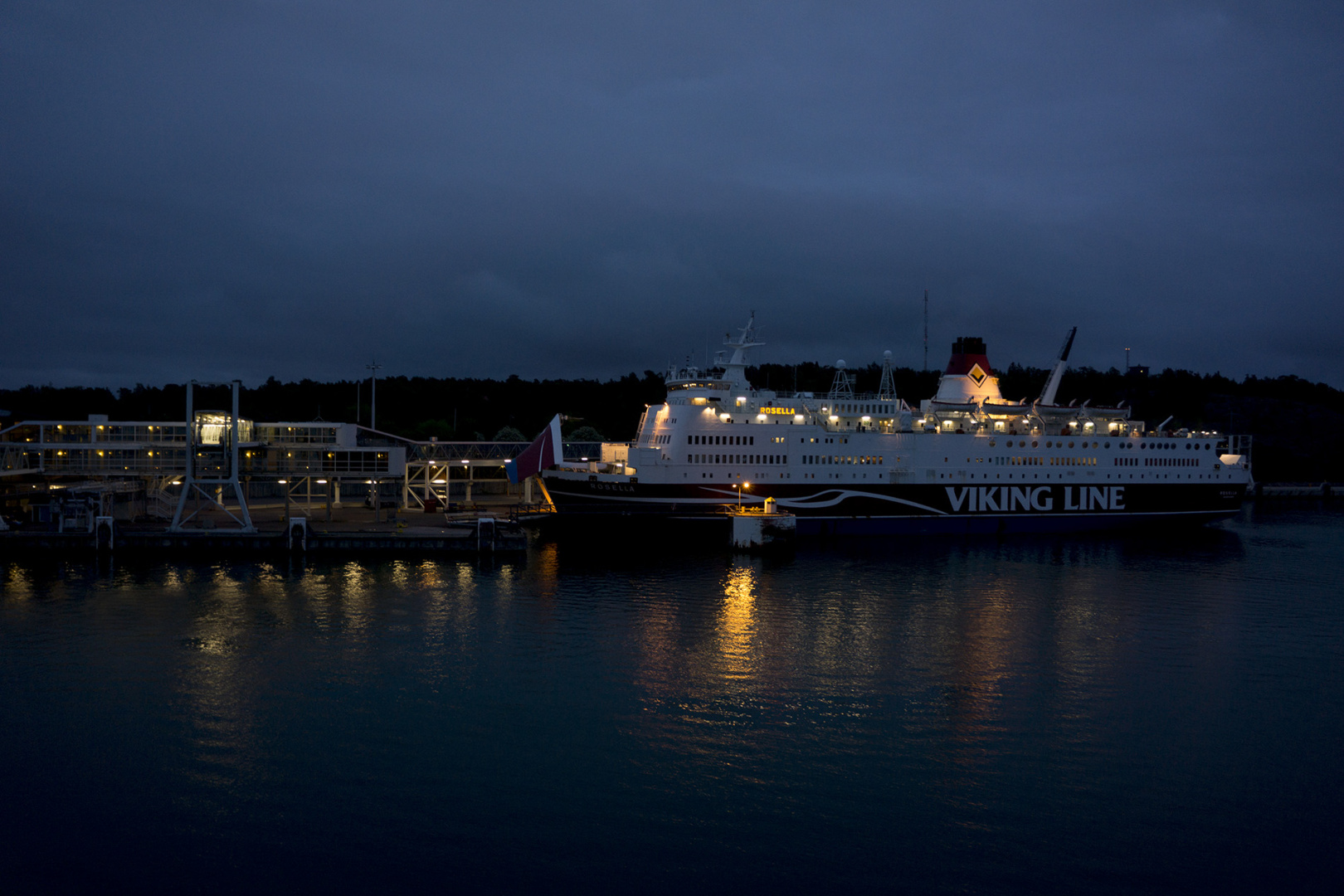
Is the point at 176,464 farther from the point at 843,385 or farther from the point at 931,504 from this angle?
the point at 931,504

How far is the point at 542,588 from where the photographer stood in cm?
3092

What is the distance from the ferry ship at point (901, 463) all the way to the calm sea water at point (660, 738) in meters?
14.2

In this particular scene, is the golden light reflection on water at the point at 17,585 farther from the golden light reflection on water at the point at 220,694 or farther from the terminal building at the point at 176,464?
the golden light reflection on water at the point at 220,694

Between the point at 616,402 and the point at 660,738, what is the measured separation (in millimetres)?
84927

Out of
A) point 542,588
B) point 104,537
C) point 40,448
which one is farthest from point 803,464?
point 40,448

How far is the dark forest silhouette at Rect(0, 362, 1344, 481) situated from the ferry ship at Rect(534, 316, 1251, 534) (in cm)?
3272

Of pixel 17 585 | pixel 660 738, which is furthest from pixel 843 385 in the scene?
pixel 17 585

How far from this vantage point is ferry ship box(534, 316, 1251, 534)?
1757 inches

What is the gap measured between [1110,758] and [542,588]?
776 inches

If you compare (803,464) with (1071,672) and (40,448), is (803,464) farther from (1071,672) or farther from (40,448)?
(40,448)

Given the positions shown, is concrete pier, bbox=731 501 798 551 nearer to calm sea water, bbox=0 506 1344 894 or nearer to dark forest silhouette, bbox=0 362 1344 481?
calm sea water, bbox=0 506 1344 894

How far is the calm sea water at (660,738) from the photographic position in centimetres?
1291

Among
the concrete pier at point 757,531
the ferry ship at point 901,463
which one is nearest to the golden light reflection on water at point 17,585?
the ferry ship at point 901,463

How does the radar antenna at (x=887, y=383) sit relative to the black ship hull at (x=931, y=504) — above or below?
above
